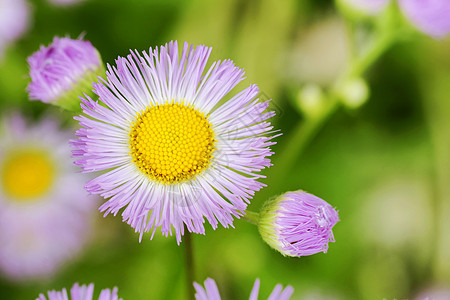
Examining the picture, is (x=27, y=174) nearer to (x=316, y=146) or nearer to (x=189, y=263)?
(x=316, y=146)

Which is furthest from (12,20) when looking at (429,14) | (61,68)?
(429,14)

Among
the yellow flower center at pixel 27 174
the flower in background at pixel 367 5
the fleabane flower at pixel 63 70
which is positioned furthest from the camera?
the yellow flower center at pixel 27 174

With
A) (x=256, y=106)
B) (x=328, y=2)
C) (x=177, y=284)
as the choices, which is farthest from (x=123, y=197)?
(x=328, y=2)

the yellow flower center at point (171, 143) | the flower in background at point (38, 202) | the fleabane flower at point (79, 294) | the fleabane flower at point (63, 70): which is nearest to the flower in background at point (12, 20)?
the flower in background at point (38, 202)

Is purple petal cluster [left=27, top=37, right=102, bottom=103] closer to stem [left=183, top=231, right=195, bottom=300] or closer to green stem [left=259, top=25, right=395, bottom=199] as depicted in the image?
stem [left=183, top=231, right=195, bottom=300]

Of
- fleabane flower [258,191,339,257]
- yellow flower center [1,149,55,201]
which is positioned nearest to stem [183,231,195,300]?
fleabane flower [258,191,339,257]

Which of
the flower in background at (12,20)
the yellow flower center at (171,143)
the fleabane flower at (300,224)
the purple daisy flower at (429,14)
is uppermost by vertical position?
the flower in background at (12,20)

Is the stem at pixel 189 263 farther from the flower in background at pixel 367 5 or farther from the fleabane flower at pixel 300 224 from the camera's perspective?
the flower in background at pixel 367 5

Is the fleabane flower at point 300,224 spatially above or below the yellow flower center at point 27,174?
below
